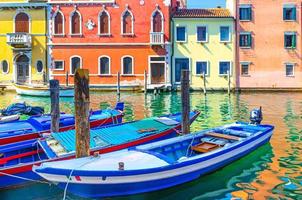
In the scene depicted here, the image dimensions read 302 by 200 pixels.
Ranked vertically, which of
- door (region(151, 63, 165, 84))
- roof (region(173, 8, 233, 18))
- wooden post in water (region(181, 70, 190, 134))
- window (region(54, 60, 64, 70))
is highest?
roof (region(173, 8, 233, 18))

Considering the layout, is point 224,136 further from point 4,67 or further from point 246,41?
point 4,67

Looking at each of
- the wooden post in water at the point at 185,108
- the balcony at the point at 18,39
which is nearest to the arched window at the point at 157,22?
the balcony at the point at 18,39

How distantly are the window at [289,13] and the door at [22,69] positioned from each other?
65.1ft

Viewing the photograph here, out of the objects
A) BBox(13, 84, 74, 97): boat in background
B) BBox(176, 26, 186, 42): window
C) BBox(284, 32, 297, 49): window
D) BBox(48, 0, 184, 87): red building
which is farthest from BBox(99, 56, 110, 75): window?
BBox(284, 32, 297, 49): window

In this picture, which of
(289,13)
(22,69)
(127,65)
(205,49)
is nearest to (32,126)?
(127,65)

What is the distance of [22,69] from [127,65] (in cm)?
815

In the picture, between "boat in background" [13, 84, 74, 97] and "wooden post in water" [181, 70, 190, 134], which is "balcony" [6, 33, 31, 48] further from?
"wooden post in water" [181, 70, 190, 134]

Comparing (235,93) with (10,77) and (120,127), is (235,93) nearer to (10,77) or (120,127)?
(10,77)

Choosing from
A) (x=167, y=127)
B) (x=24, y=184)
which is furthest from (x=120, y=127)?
(x=24, y=184)

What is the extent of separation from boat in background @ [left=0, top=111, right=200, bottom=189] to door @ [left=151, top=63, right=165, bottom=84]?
756 inches

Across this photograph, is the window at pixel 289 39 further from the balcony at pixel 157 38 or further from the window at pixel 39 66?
the window at pixel 39 66

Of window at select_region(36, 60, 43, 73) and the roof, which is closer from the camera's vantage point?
the roof

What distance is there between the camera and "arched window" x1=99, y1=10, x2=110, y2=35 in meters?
29.5

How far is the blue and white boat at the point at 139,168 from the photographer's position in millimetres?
5762
